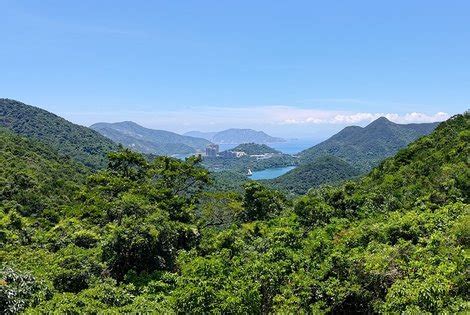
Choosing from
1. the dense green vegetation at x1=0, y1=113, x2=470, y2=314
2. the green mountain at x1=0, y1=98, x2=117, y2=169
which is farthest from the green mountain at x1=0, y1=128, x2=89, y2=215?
the green mountain at x1=0, y1=98, x2=117, y2=169

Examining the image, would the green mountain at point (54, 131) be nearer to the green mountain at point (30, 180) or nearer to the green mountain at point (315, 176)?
the green mountain at point (30, 180)

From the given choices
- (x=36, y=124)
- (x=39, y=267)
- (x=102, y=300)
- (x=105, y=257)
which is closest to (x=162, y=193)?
(x=105, y=257)

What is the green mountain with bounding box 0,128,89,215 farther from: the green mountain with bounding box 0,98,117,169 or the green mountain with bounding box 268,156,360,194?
the green mountain with bounding box 268,156,360,194

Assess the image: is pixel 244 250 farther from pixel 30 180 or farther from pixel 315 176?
pixel 315 176

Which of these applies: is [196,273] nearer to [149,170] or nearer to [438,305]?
[438,305]

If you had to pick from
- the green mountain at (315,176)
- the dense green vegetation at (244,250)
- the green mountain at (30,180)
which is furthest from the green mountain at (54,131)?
the dense green vegetation at (244,250)
